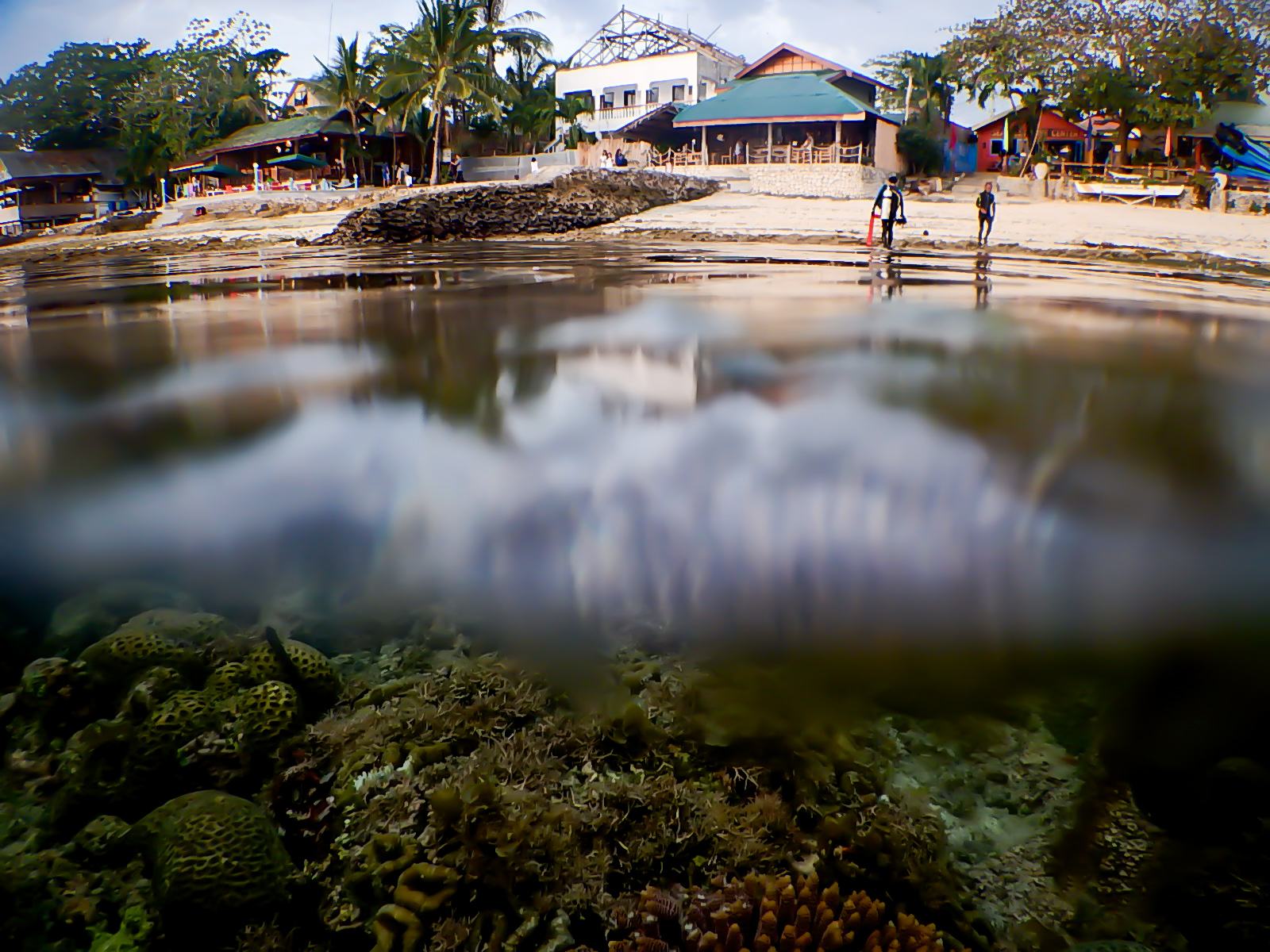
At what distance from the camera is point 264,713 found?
2.20 m

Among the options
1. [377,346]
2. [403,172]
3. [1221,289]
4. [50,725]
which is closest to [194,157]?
[403,172]

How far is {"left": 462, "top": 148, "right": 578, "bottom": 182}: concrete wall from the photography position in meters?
28.2

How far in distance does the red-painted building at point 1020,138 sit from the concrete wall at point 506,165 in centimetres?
1291

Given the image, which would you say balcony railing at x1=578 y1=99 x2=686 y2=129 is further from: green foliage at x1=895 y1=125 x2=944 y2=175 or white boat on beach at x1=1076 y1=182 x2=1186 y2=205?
white boat on beach at x1=1076 y1=182 x2=1186 y2=205

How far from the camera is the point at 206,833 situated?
1854 millimetres

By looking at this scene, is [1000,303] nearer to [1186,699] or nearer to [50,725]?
[1186,699]

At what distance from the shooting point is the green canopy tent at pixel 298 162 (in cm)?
2666

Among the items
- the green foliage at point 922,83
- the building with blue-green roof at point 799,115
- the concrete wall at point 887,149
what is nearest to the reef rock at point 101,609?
the green foliage at point 922,83

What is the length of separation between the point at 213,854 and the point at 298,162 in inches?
1143

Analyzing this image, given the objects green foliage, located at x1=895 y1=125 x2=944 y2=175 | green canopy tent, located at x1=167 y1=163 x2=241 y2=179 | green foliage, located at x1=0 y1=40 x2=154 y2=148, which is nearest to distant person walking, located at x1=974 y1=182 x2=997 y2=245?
green foliage, located at x1=895 y1=125 x2=944 y2=175

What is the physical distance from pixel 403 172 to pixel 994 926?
30603 mm

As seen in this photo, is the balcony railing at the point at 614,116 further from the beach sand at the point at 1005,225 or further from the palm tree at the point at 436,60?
the beach sand at the point at 1005,225

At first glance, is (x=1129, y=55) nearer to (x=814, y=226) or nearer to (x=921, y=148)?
(x=814, y=226)

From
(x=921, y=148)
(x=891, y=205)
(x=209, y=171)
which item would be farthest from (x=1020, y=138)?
(x=209, y=171)
